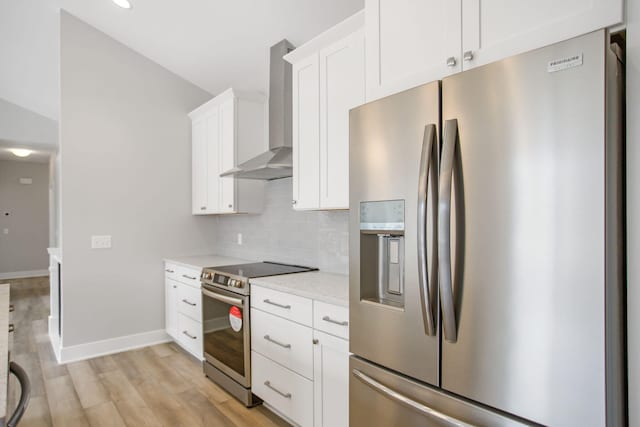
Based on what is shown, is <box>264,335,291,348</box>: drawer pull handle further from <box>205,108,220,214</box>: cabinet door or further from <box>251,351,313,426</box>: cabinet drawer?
<box>205,108,220,214</box>: cabinet door

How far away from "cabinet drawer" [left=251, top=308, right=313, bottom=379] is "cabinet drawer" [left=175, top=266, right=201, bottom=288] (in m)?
1.04

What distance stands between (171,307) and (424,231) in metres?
3.37

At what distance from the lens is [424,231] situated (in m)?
1.25

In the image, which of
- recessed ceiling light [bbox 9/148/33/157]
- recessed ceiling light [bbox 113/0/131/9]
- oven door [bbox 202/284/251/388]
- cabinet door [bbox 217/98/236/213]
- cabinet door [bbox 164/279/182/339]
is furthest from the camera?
recessed ceiling light [bbox 9/148/33/157]

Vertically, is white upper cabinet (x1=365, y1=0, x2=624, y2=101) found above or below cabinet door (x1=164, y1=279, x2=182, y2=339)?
above

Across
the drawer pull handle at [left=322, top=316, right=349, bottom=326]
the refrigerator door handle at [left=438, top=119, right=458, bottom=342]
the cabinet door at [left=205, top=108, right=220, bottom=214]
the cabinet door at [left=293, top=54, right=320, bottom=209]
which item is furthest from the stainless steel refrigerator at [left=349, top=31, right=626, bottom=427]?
the cabinet door at [left=205, top=108, right=220, bottom=214]

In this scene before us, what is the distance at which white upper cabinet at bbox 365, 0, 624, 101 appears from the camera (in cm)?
107

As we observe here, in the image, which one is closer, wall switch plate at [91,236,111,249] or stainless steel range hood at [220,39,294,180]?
stainless steel range hood at [220,39,294,180]

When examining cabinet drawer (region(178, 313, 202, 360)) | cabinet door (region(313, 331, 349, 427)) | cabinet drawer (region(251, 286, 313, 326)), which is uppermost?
cabinet drawer (region(251, 286, 313, 326))

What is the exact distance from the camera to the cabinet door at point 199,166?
13.0ft

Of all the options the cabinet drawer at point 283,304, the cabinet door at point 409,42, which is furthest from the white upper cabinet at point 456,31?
the cabinet drawer at point 283,304

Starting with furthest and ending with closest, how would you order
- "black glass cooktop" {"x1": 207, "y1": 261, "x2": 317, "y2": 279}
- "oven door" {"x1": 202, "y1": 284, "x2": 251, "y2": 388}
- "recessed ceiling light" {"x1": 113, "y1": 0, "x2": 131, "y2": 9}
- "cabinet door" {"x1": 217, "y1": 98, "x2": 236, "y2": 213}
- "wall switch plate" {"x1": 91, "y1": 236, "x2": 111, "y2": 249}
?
1. "wall switch plate" {"x1": 91, "y1": 236, "x2": 111, "y2": 249}
2. "cabinet door" {"x1": 217, "y1": 98, "x2": 236, "y2": 213}
3. "recessed ceiling light" {"x1": 113, "y1": 0, "x2": 131, "y2": 9}
4. "black glass cooktop" {"x1": 207, "y1": 261, "x2": 317, "y2": 279}
5. "oven door" {"x1": 202, "y1": 284, "x2": 251, "y2": 388}

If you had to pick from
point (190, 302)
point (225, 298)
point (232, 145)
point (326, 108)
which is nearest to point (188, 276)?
point (190, 302)

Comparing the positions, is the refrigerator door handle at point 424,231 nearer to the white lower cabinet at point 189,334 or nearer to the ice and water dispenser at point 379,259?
the ice and water dispenser at point 379,259
